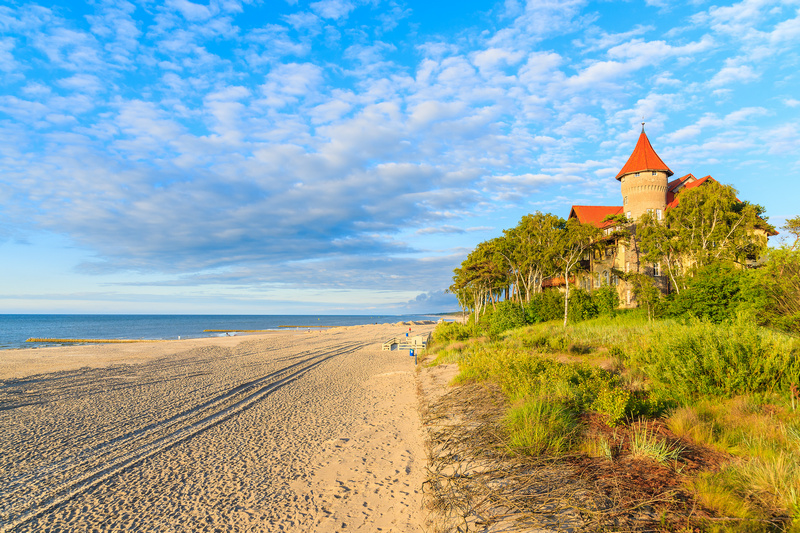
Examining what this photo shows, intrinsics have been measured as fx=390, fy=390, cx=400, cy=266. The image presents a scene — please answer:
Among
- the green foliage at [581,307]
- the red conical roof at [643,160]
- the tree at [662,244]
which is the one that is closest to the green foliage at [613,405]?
the green foliage at [581,307]

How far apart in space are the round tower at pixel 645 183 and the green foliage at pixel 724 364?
33.1 meters

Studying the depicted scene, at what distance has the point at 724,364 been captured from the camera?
804cm

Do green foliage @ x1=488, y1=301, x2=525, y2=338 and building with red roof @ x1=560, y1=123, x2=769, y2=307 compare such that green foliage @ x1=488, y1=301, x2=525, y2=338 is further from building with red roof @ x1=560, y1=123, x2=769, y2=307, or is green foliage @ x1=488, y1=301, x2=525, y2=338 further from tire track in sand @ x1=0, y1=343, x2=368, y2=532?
tire track in sand @ x1=0, y1=343, x2=368, y2=532

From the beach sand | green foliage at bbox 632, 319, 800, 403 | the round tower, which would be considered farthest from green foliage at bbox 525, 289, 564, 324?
green foliage at bbox 632, 319, 800, 403

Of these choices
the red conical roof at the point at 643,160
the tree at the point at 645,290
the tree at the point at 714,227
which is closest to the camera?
the tree at the point at 714,227

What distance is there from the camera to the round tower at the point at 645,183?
38.0 metres

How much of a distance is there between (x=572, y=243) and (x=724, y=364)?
2488 centimetres

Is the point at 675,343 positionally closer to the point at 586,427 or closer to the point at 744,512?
the point at 586,427

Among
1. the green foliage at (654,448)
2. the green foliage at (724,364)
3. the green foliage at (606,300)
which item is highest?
the green foliage at (606,300)

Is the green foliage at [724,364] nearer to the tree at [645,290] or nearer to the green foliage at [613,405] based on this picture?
the green foliage at [613,405]

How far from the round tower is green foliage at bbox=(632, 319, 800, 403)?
108ft

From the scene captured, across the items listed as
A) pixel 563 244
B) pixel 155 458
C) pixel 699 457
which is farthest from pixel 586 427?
pixel 563 244

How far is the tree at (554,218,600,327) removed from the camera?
100 feet

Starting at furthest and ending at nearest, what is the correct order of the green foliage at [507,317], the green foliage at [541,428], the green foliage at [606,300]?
1. the green foliage at [507,317]
2. the green foliage at [606,300]
3. the green foliage at [541,428]
